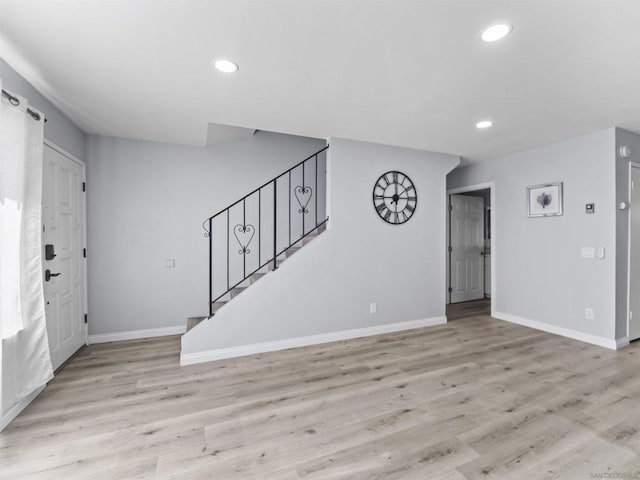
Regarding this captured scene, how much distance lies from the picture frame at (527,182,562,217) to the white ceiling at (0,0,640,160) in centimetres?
85

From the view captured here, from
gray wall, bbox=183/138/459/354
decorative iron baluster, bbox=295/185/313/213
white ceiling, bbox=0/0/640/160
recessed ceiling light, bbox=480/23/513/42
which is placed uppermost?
white ceiling, bbox=0/0/640/160

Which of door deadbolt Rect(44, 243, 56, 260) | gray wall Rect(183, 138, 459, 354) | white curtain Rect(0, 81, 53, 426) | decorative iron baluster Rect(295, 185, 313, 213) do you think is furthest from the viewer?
decorative iron baluster Rect(295, 185, 313, 213)

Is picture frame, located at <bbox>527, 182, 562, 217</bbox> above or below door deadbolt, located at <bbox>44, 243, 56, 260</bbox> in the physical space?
above

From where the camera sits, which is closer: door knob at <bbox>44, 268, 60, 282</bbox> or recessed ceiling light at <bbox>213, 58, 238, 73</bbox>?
recessed ceiling light at <bbox>213, 58, 238, 73</bbox>

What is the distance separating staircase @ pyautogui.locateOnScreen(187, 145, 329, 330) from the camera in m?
4.16

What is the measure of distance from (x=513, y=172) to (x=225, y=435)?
479cm

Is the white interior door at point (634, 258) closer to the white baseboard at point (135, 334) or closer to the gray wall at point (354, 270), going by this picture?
A: the gray wall at point (354, 270)

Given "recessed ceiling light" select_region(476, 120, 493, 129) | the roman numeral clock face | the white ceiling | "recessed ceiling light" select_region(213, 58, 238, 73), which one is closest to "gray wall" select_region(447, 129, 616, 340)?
the white ceiling

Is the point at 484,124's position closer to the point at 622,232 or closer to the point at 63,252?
the point at 622,232

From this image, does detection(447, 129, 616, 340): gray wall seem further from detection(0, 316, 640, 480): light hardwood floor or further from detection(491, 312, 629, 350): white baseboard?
detection(0, 316, 640, 480): light hardwood floor

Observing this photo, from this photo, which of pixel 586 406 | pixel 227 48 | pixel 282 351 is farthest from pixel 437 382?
pixel 227 48

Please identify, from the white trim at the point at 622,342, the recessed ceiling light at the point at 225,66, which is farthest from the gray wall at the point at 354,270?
the white trim at the point at 622,342

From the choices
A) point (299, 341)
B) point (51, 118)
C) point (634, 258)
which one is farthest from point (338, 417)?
point (634, 258)

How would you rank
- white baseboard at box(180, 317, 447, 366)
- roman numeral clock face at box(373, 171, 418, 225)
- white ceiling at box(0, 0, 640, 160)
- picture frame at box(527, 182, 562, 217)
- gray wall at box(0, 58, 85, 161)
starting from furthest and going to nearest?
1. roman numeral clock face at box(373, 171, 418, 225)
2. picture frame at box(527, 182, 562, 217)
3. white baseboard at box(180, 317, 447, 366)
4. gray wall at box(0, 58, 85, 161)
5. white ceiling at box(0, 0, 640, 160)
